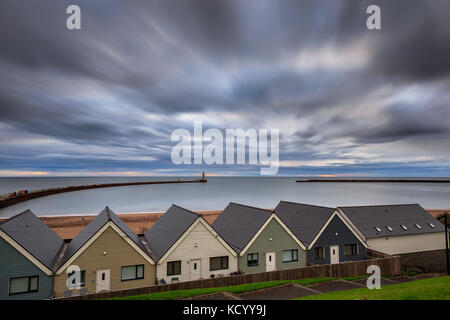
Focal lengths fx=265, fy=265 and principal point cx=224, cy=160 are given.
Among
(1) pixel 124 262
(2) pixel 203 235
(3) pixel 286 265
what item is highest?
(2) pixel 203 235

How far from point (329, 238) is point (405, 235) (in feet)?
44.6

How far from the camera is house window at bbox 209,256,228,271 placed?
2519 centimetres

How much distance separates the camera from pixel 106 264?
21844 millimetres

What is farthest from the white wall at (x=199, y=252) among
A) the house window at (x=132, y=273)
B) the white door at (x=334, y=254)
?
the white door at (x=334, y=254)

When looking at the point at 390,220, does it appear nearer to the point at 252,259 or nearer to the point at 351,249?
the point at 351,249

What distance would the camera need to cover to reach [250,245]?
2667 cm

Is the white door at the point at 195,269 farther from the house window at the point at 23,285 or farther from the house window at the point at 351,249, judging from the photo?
the house window at the point at 351,249

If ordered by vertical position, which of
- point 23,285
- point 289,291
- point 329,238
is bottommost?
point 289,291

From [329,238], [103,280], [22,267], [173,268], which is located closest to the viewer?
[22,267]

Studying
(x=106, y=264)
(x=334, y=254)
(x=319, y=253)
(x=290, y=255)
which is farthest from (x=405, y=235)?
(x=106, y=264)
